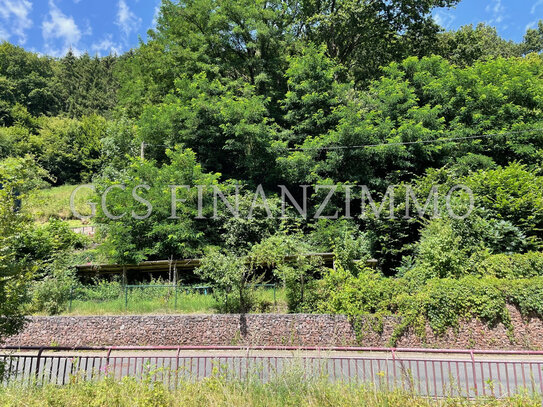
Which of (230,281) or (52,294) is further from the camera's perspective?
(52,294)

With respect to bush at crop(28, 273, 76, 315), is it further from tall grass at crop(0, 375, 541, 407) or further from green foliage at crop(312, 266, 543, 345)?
green foliage at crop(312, 266, 543, 345)

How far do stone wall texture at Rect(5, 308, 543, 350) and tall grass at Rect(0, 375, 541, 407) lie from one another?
671 centimetres

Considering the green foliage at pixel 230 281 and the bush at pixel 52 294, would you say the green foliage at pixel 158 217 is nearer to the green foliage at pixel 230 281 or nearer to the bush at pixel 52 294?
the bush at pixel 52 294

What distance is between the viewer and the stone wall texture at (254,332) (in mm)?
12492

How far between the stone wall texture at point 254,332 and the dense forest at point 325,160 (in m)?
0.65

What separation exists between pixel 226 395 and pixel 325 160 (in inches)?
720

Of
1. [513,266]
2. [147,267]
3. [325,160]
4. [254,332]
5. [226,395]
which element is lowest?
[254,332]

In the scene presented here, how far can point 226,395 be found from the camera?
6301 millimetres

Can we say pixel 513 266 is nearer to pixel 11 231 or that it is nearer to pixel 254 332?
pixel 254 332

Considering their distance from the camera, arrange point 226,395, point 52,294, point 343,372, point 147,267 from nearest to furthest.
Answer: point 226,395 → point 343,372 → point 52,294 → point 147,267

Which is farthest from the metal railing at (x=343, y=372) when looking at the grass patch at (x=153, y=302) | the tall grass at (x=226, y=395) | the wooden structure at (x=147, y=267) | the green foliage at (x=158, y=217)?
the green foliage at (x=158, y=217)

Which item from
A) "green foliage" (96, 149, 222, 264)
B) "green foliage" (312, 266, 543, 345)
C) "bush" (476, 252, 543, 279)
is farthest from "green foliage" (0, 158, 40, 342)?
"bush" (476, 252, 543, 279)

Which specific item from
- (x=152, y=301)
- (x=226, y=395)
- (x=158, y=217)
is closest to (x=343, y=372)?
(x=226, y=395)

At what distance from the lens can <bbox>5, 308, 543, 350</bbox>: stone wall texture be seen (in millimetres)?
12492
